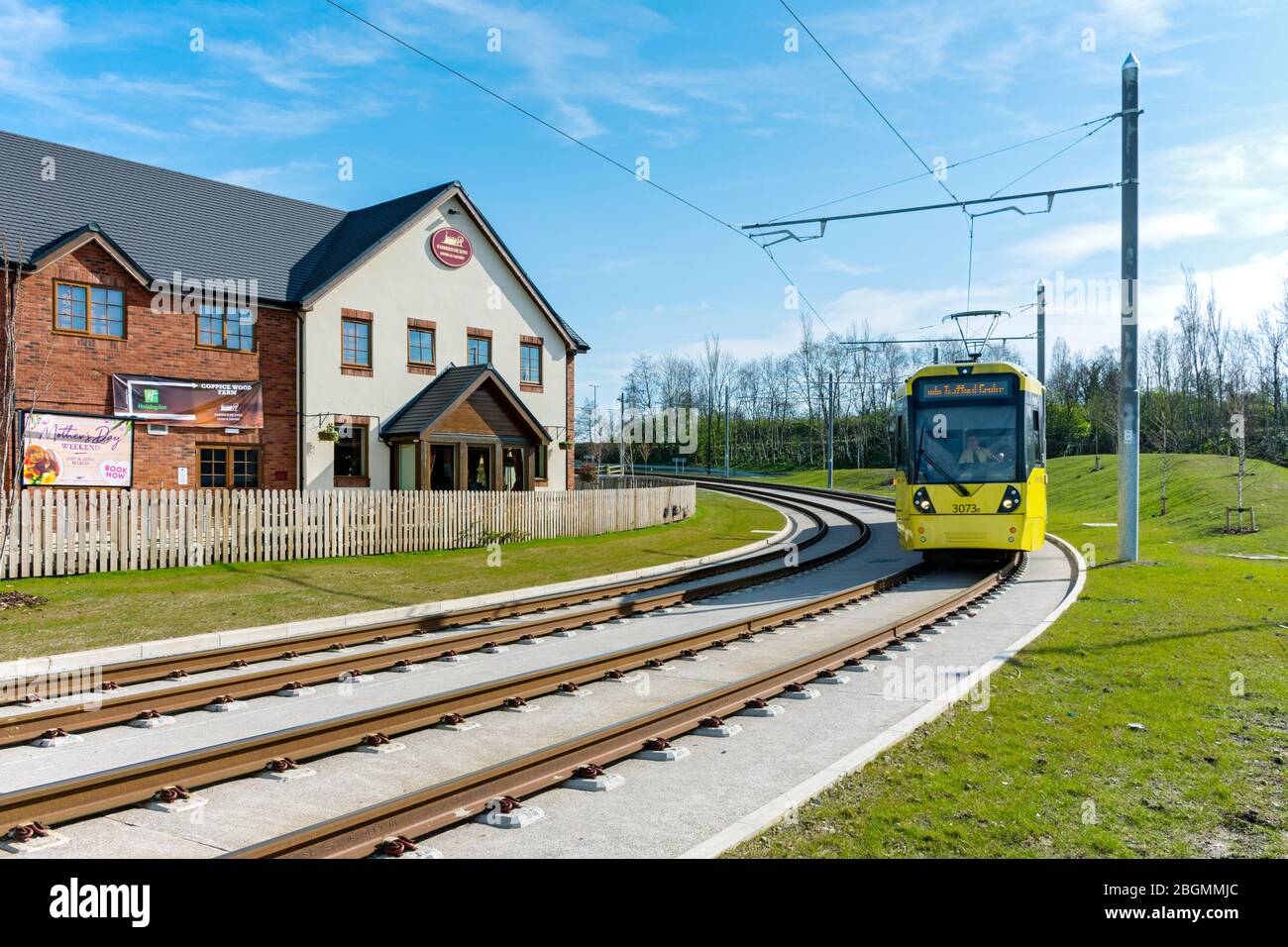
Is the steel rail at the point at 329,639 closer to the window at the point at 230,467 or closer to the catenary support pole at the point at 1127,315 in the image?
the catenary support pole at the point at 1127,315

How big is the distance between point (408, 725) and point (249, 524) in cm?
1410

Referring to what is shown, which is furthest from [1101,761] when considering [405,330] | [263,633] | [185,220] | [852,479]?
[852,479]

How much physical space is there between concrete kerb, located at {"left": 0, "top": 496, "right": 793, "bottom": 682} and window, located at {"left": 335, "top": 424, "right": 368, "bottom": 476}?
12.6m

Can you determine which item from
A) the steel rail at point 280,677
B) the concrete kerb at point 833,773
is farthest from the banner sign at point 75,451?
the concrete kerb at point 833,773

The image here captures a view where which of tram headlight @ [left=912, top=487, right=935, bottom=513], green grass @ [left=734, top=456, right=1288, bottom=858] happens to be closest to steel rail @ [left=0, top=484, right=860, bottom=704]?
tram headlight @ [left=912, top=487, right=935, bottom=513]

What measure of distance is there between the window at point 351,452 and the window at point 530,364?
287 inches

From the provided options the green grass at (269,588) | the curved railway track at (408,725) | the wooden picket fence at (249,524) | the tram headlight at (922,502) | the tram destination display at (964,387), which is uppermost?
the tram destination display at (964,387)

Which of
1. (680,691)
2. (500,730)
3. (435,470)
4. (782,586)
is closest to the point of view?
(500,730)

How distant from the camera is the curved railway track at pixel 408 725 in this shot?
5.32m

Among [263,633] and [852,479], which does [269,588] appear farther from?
[852,479]
